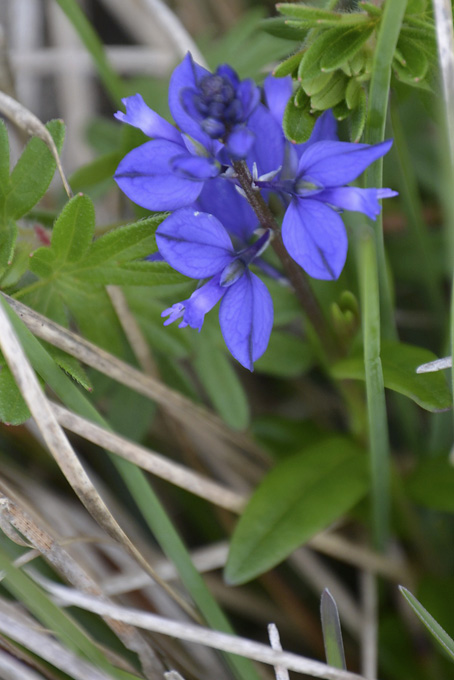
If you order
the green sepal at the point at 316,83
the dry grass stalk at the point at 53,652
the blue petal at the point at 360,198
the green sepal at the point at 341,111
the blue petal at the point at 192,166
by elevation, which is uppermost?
the green sepal at the point at 316,83

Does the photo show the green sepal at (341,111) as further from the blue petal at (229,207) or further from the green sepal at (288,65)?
the blue petal at (229,207)

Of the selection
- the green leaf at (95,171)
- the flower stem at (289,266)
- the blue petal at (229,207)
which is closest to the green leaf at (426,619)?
the flower stem at (289,266)

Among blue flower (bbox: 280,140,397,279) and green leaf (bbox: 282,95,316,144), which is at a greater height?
green leaf (bbox: 282,95,316,144)

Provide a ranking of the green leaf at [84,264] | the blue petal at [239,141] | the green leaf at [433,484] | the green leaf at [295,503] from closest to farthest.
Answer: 1. the blue petal at [239,141]
2. the green leaf at [84,264]
3. the green leaf at [295,503]
4. the green leaf at [433,484]

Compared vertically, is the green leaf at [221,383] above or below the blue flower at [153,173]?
below

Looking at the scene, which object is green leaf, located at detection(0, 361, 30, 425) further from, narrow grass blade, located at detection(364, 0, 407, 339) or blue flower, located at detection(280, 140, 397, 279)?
narrow grass blade, located at detection(364, 0, 407, 339)

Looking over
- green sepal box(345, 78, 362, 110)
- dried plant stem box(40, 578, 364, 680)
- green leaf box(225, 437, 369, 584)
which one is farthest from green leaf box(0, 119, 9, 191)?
green leaf box(225, 437, 369, 584)

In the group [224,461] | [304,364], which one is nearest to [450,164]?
[304,364]
